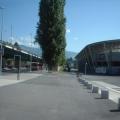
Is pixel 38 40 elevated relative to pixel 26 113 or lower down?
elevated

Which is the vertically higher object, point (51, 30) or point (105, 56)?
point (51, 30)

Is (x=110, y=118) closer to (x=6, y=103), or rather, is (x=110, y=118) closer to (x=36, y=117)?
(x=36, y=117)

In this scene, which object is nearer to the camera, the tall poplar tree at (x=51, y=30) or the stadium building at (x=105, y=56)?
the tall poplar tree at (x=51, y=30)

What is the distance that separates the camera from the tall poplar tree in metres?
83.2

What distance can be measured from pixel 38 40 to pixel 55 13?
21.1ft

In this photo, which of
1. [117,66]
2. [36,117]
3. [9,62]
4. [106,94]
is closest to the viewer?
[36,117]

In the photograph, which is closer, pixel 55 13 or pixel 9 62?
pixel 55 13

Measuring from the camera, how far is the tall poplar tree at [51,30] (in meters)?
83.2

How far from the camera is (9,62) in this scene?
184 meters

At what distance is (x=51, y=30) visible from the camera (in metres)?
83.4

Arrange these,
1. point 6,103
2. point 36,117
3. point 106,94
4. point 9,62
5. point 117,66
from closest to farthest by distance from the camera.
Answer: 1. point 36,117
2. point 6,103
3. point 106,94
4. point 117,66
5. point 9,62

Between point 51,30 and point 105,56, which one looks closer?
point 51,30

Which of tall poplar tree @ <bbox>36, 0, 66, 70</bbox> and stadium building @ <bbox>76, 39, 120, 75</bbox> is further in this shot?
stadium building @ <bbox>76, 39, 120, 75</bbox>

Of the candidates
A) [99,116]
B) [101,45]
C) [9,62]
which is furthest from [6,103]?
[9,62]
